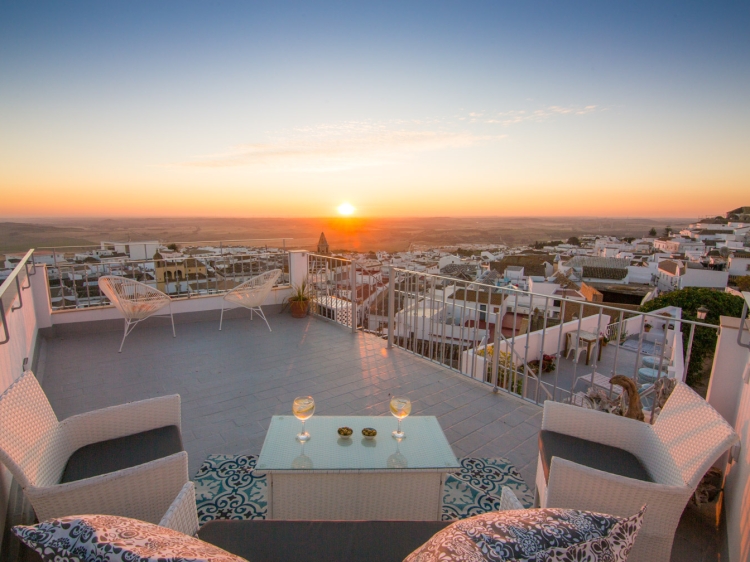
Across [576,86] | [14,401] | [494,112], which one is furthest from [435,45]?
[14,401]

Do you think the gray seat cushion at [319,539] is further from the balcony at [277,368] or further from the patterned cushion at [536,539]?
the balcony at [277,368]

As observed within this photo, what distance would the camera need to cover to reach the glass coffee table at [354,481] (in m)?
1.78

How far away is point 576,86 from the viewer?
793 cm

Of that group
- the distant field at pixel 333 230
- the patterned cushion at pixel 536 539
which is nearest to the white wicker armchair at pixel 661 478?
the patterned cushion at pixel 536 539

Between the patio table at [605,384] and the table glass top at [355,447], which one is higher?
the table glass top at [355,447]

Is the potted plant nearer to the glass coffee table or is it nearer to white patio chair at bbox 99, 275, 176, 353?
white patio chair at bbox 99, 275, 176, 353

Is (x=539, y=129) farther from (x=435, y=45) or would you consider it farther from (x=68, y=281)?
(x=68, y=281)

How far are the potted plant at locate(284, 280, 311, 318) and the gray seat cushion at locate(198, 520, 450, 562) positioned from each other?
476cm

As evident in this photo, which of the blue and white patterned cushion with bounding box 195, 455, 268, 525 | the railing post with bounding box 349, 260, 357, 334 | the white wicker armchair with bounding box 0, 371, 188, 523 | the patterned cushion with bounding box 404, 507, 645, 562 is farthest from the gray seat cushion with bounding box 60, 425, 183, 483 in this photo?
the railing post with bounding box 349, 260, 357, 334

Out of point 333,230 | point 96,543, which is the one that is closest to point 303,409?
point 96,543

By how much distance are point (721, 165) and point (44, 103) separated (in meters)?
18.7

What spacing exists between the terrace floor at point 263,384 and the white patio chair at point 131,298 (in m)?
0.39

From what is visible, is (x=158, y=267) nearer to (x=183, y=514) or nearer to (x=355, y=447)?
(x=355, y=447)

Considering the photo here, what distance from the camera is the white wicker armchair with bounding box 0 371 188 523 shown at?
4.63ft
